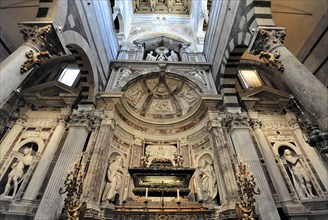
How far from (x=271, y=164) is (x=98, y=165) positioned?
5846 millimetres

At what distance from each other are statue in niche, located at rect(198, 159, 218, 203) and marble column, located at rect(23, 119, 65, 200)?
17.9ft

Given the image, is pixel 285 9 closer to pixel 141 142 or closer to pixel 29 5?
pixel 141 142

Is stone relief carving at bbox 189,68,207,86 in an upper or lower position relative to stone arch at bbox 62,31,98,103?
upper

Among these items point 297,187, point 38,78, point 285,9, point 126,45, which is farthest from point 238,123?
point 38,78

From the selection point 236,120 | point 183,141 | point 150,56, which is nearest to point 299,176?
point 236,120

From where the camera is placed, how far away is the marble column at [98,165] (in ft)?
20.0

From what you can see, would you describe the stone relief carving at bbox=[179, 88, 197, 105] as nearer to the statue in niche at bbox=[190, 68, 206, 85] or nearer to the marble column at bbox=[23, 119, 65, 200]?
the statue in niche at bbox=[190, 68, 206, 85]

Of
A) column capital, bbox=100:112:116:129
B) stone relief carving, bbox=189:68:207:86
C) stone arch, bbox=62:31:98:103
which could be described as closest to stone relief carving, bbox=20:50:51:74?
stone arch, bbox=62:31:98:103

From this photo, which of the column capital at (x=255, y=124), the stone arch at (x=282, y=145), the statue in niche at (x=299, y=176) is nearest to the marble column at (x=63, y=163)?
the column capital at (x=255, y=124)

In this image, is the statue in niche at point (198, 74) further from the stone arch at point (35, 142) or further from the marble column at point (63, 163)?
the stone arch at point (35, 142)

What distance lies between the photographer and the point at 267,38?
512 cm

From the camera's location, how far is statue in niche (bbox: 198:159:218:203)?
7.08m

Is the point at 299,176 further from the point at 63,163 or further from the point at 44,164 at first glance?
the point at 44,164

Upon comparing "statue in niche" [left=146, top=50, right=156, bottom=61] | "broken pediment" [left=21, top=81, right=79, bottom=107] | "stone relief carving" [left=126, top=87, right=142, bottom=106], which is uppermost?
"statue in niche" [left=146, top=50, right=156, bottom=61]
